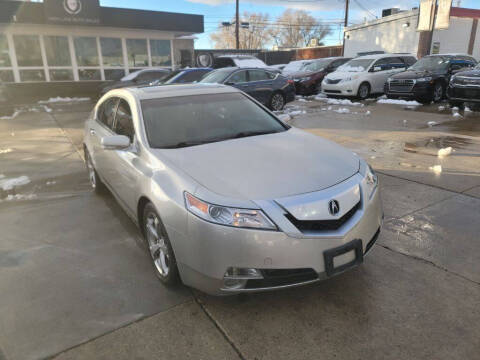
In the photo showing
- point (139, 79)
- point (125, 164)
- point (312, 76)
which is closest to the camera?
point (125, 164)

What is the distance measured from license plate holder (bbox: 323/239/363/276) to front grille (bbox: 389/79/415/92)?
11701 millimetres

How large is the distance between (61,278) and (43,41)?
61.3ft

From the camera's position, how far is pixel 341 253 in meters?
2.46

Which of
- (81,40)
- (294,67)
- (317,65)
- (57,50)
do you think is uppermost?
(81,40)

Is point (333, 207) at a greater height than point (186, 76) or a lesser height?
lesser

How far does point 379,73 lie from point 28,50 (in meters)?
16.3

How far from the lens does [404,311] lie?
2639mm

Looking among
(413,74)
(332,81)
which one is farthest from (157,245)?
(332,81)

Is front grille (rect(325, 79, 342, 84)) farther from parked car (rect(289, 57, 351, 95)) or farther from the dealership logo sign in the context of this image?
the dealership logo sign

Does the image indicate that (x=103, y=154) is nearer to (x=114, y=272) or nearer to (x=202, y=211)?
(x=114, y=272)

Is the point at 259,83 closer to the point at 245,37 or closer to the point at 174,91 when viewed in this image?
the point at 174,91

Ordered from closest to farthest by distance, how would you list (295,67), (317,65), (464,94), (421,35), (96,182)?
Answer: (96,182)
(464,94)
(317,65)
(295,67)
(421,35)

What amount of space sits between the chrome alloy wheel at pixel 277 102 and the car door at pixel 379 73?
4.25 metres

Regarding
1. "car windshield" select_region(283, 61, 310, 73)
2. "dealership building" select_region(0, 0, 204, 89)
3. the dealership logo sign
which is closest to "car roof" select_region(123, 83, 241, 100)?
"car windshield" select_region(283, 61, 310, 73)
